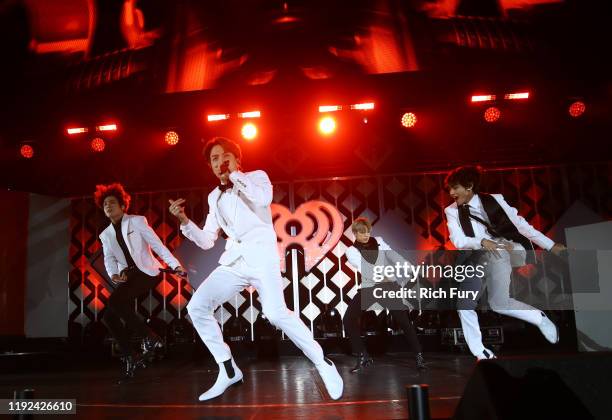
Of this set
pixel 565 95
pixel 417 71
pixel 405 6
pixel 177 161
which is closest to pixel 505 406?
pixel 417 71

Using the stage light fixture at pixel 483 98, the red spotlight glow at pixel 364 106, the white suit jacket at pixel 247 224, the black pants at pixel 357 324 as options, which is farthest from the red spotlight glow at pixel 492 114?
the white suit jacket at pixel 247 224

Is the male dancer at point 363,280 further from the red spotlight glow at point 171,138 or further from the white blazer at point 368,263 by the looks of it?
the red spotlight glow at point 171,138

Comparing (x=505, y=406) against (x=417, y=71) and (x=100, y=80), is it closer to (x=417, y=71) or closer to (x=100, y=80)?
(x=417, y=71)

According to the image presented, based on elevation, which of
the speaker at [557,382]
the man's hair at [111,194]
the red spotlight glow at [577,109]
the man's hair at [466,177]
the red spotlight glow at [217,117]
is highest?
the red spotlight glow at [217,117]

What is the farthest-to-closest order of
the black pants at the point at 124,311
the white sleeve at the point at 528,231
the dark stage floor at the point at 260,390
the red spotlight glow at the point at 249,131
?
the red spotlight glow at the point at 249,131, the black pants at the point at 124,311, the white sleeve at the point at 528,231, the dark stage floor at the point at 260,390

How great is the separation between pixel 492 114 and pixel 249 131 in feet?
10.7

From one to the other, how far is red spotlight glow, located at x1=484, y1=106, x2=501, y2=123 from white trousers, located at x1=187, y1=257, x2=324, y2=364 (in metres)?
4.06

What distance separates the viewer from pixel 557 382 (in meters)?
1.56

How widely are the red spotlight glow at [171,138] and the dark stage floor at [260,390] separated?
3.05 metres

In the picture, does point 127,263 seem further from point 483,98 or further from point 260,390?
point 483,98

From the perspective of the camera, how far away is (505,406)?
1.47 meters

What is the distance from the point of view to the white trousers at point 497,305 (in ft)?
15.4

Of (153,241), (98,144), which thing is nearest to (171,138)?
(98,144)

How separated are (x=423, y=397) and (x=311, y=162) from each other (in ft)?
21.8
